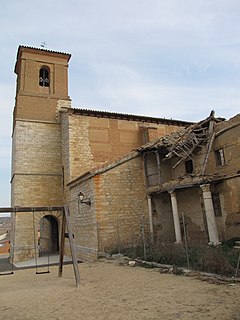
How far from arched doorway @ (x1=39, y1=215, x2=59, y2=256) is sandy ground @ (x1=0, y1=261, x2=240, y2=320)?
1429cm

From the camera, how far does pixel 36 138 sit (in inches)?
798

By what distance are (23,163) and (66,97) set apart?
246 inches

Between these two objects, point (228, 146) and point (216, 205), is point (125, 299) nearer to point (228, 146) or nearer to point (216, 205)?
point (216, 205)

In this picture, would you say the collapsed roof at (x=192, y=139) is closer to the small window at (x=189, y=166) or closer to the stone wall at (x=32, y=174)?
the small window at (x=189, y=166)

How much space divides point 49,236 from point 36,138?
8281mm

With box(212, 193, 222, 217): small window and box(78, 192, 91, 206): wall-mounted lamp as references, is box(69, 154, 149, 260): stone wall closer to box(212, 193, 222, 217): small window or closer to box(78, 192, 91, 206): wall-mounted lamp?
box(78, 192, 91, 206): wall-mounted lamp

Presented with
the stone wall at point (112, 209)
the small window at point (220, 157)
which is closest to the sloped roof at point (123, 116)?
the stone wall at point (112, 209)

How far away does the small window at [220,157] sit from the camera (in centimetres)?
1288

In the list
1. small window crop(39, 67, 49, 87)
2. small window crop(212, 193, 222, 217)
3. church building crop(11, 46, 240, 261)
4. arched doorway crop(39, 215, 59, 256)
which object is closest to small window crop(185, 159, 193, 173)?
church building crop(11, 46, 240, 261)

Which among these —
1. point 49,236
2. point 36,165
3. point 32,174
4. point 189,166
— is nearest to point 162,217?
point 189,166

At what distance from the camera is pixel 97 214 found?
1336 centimetres

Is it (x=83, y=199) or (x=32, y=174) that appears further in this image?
(x=32, y=174)

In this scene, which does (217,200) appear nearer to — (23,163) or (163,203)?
(163,203)

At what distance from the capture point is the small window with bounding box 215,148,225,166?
12.9 metres
